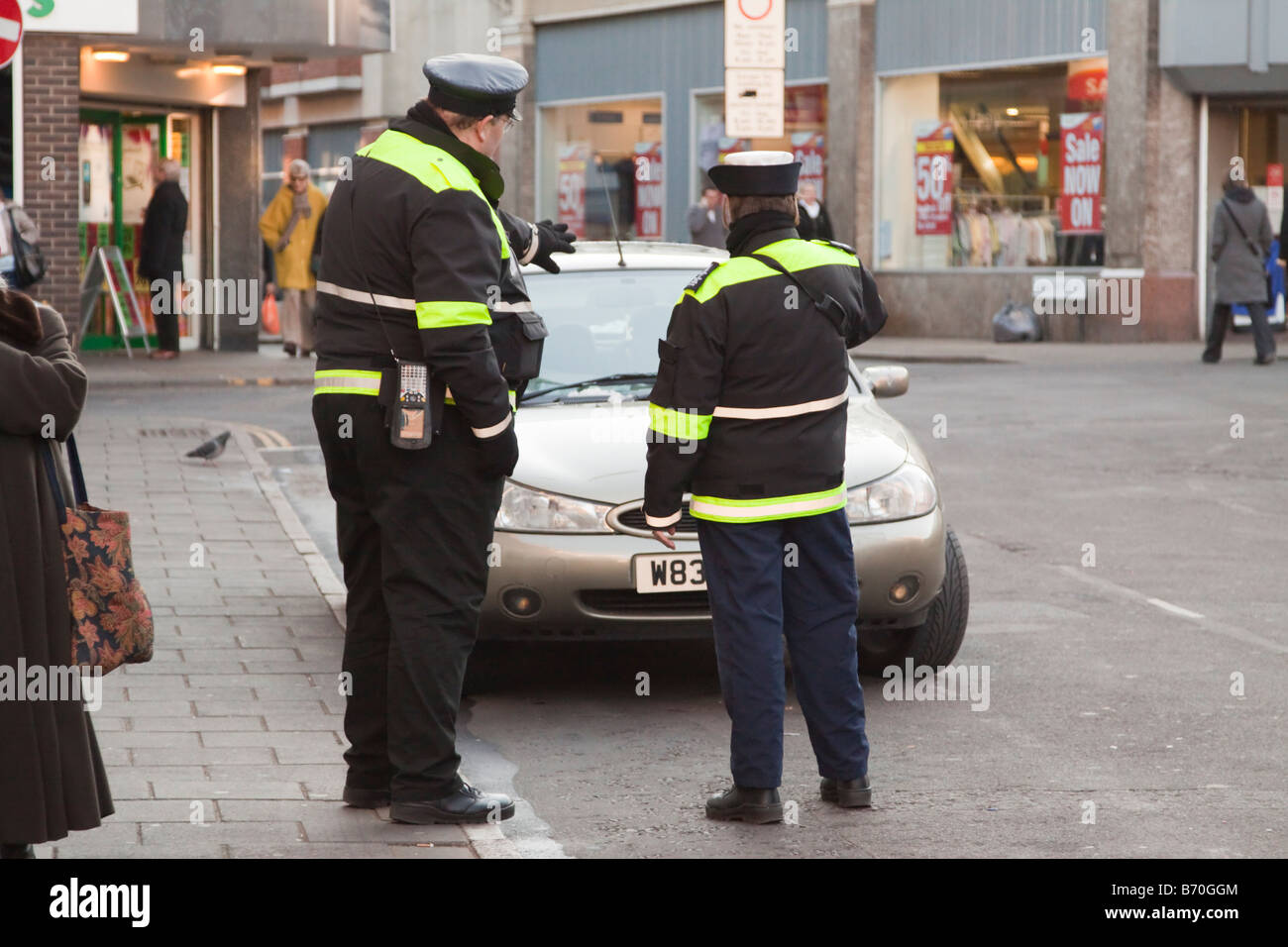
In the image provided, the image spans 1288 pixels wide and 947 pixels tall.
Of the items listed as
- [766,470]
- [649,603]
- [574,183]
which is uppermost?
[574,183]

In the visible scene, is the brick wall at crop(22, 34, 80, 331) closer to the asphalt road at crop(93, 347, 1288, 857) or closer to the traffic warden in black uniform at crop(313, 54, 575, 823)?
the asphalt road at crop(93, 347, 1288, 857)

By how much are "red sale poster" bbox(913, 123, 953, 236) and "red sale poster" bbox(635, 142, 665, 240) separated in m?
5.48

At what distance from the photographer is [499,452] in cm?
500

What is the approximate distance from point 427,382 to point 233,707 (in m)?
2.06

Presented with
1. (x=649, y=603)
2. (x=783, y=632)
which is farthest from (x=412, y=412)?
(x=649, y=603)

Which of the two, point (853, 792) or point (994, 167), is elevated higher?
point (994, 167)

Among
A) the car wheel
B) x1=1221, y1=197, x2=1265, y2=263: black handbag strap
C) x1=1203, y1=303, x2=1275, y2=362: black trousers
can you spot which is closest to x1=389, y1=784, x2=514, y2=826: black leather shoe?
the car wheel

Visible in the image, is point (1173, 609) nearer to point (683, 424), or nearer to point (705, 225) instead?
point (683, 424)

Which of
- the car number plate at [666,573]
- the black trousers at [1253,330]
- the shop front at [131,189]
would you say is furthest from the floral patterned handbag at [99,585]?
the shop front at [131,189]

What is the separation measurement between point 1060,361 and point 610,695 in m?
14.8

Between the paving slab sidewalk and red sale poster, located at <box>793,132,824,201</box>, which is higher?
red sale poster, located at <box>793,132,824,201</box>

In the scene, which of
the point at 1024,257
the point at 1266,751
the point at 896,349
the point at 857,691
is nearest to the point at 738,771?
the point at 857,691

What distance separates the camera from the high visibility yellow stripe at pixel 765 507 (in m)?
5.37

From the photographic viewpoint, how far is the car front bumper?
649 cm
